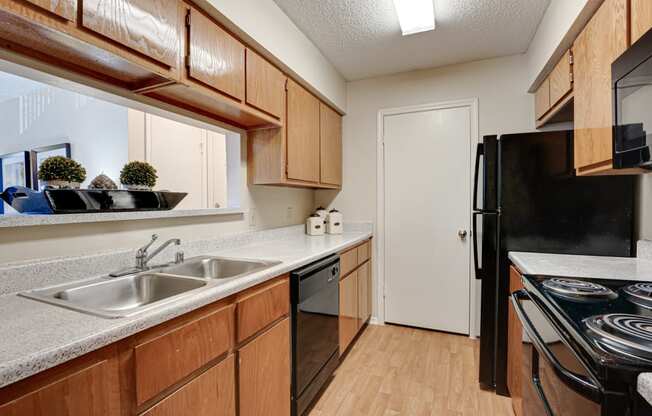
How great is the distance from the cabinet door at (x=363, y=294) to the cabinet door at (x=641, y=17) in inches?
82.9

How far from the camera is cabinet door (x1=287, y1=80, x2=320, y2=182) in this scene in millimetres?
2186

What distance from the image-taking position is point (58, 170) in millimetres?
1211

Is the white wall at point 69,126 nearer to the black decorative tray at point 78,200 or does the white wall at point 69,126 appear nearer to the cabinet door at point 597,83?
the black decorative tray at point 78,200

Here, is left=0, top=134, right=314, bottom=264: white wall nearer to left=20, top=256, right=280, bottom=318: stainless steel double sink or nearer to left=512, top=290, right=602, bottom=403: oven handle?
left=20, top=256, right=280, bottom=318: stainless steel double sink

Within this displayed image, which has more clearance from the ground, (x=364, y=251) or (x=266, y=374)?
(x=364, y=251)

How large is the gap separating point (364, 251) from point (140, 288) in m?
1.88

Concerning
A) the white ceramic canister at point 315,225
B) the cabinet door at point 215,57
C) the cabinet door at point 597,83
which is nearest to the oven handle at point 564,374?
the cabinet door at point 597,83

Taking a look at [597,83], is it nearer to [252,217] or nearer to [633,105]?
[633,105]

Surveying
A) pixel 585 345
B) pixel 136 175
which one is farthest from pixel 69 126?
pixel 585 345

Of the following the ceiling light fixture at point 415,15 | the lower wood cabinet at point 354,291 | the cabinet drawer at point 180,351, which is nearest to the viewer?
the cabinet drawer at point 180,351

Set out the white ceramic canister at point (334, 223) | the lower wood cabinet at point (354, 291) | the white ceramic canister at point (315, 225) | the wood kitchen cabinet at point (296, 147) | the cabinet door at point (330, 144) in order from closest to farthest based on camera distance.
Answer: the wood kitchen cabinet at point (296, 147) < the lower wood cabinet at point (354, 291) < the cabinet door at point (330, 144) < the white ceramic canister at point (315, 225) < the white ceramic canister at point (334, 223)

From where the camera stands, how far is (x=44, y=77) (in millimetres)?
1139

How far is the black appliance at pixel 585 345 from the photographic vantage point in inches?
24.9

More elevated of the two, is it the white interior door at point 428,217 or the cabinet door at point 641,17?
the cabinet door at point 641,17
